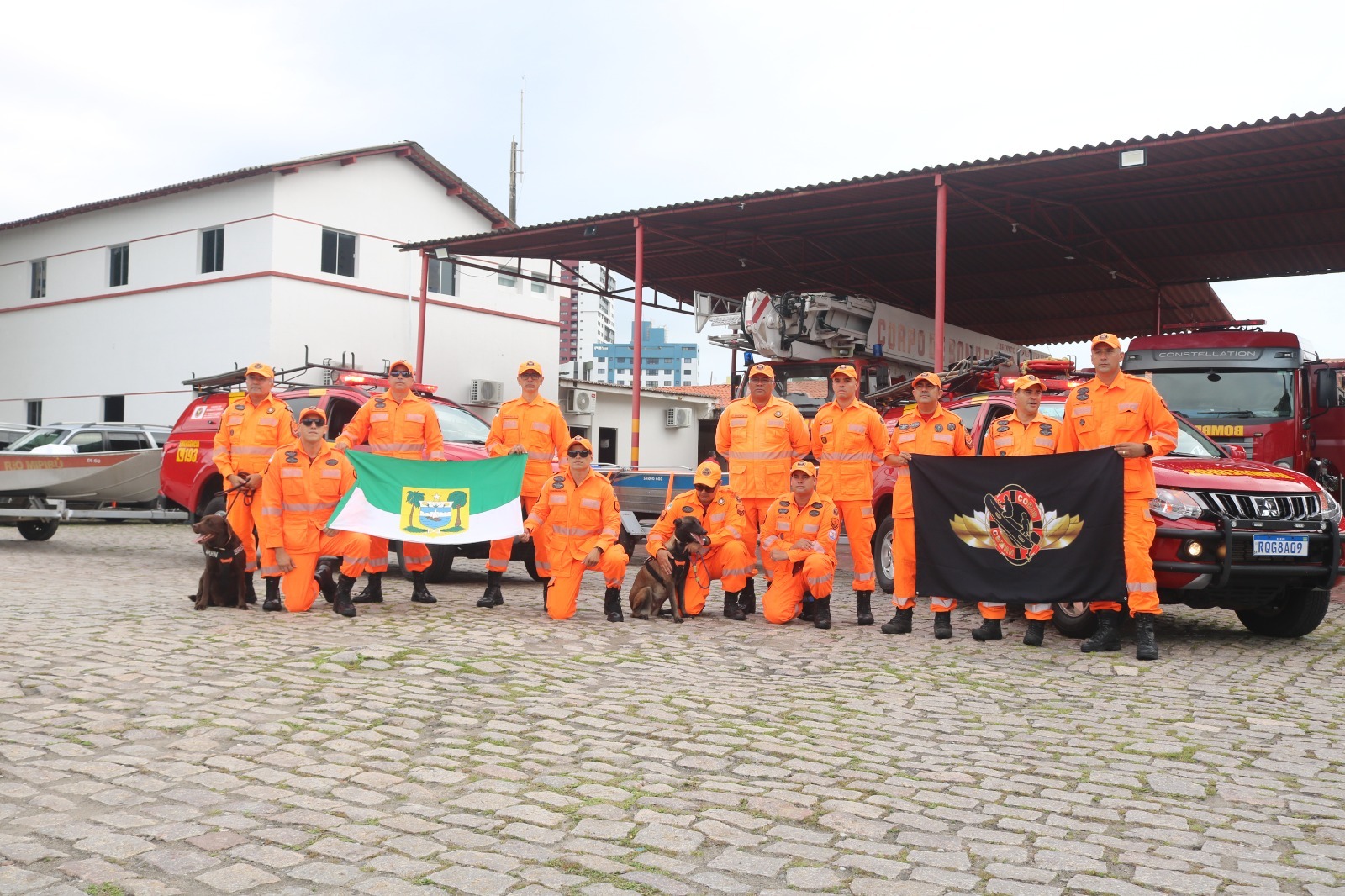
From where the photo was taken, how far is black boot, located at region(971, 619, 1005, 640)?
8055 mm

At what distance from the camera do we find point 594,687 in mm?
6125

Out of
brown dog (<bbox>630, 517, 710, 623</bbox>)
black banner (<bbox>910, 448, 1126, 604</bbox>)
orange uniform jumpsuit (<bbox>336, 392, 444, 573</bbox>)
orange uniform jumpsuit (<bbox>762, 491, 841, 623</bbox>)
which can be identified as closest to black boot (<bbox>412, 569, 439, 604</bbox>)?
orange uniform jumpsuit (<bbox>336, 392, 444, 573</bbox>)

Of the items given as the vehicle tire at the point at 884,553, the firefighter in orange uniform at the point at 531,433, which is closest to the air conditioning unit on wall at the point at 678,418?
the vehicle tire at the point at 884,553

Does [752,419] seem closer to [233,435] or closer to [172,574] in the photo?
[233,435]

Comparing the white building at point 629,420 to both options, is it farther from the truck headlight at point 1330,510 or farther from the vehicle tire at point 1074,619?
the truck headlight at point 1330,510

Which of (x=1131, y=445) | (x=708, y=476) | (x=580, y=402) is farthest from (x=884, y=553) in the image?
(x=580, y=402)

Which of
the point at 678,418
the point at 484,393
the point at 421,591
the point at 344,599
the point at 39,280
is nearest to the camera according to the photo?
the point at 344,599

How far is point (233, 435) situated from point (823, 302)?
29.4 feet

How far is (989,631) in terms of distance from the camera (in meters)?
8.06

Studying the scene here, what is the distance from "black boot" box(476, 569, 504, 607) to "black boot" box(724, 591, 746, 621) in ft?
6.11

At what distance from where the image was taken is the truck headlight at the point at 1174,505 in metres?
7.57

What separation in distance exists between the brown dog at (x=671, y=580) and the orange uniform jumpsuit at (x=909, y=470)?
4.91ft

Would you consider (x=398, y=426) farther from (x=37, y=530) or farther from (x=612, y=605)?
(x=37, y=530)

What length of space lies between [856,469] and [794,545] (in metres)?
0.78
